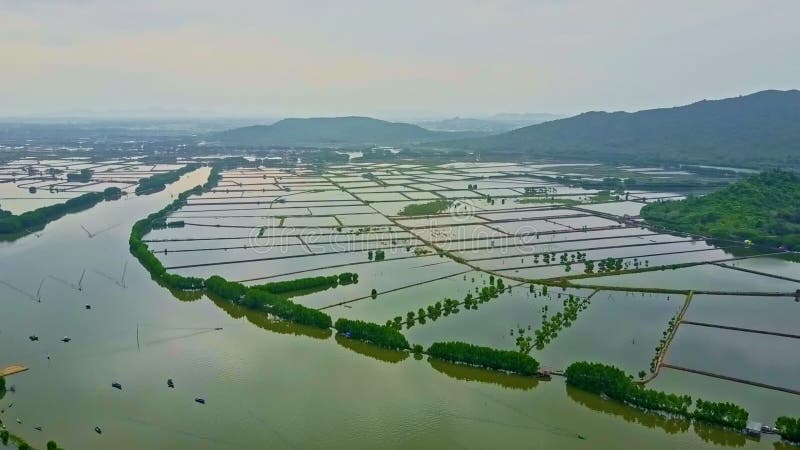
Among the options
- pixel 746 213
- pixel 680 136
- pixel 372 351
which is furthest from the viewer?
pixel 680 136

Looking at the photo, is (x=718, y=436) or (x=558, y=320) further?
(x=558, y=320)

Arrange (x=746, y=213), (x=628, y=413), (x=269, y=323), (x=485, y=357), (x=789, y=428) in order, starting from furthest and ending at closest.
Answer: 1. (x=746, y=213)
2. (x=269, y=323)
3. (x=485, y=357)
4. (x=628, y=413)
5. (x=789, y=428)

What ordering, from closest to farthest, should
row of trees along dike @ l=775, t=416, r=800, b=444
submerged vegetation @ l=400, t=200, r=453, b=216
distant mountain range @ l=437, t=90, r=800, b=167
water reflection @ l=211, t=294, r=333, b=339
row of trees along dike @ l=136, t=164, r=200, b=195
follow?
row of trees along dike @ l=775, t=416, r=800, b=444 → water reflection @ l=211, t=294, r=333, b=339 → submerged vegetation @ l=400, t=200, r=453, b=216 → row of trees along dike @ l=136, t=164, r=200, b=195 → distant mountain range @ l=437, t=90, r=800, b=167

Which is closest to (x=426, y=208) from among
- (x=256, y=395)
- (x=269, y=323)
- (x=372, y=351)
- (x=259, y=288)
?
(x=259, y=288)

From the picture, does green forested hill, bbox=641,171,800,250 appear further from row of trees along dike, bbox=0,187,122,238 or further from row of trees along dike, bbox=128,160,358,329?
row of trees along dike, bbox=0,187,122,238

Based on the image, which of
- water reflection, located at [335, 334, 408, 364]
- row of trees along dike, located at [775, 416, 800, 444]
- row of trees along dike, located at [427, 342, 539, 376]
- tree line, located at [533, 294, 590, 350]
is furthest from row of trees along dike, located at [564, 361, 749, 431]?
water reflection, located at [335, 334, 408, 364]

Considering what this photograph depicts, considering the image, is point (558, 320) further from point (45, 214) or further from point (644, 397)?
point (45, 214)
